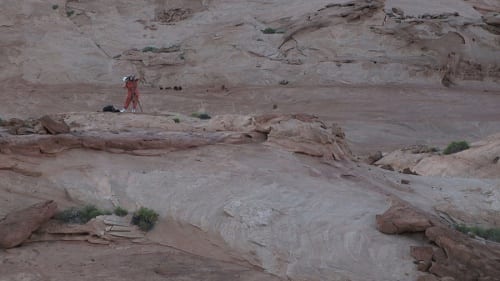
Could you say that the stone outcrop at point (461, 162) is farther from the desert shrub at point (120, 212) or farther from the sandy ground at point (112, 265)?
the sandy ground at point (112, 265)

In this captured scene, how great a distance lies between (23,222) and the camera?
9.30 metres

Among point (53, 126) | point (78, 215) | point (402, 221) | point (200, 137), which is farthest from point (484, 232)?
point (53, 126)

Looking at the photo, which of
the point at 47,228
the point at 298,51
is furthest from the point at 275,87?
the point at 47,228

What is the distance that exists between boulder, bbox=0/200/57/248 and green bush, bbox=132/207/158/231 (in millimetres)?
1103

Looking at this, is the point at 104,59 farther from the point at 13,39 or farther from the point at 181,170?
the point at 181,170

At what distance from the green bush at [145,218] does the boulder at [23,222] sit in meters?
1.10

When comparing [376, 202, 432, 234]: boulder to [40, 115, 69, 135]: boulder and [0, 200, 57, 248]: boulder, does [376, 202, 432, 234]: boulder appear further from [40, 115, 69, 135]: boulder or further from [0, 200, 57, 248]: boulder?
[40, 115, 69, 135]: boulder

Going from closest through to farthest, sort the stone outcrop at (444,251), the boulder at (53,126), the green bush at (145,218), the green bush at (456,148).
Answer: the stone outcrop at (444,251)
the green bush at (145,218)
the boulder at (53,126)
the green bush at (456,148)

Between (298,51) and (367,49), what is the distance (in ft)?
8.68

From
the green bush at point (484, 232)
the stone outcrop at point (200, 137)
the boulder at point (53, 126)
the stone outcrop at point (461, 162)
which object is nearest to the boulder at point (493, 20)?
the stone outcrop at point (461, 162)

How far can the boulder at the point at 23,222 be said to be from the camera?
29.8ft

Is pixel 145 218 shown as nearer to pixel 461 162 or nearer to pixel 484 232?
pixel 484 232

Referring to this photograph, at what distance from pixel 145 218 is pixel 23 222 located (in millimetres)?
1553

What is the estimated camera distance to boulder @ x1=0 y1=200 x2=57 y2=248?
9.09 m
